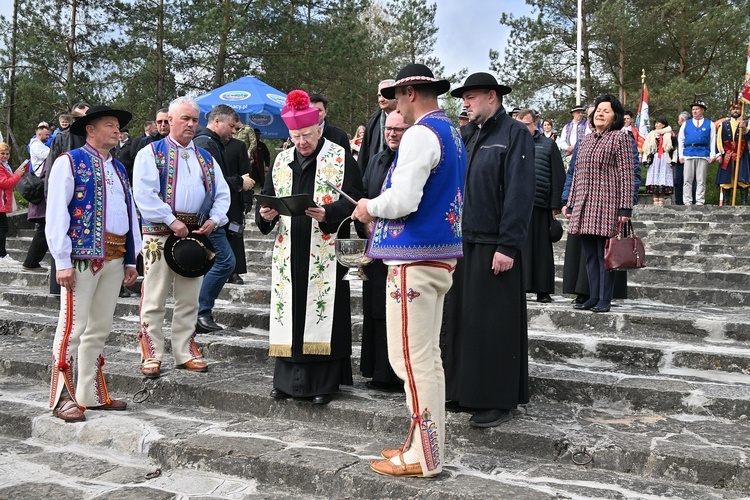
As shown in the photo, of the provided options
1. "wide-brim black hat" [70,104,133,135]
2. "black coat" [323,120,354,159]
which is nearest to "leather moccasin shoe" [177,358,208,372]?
"wide-brim black hat" [70,104,133,135]

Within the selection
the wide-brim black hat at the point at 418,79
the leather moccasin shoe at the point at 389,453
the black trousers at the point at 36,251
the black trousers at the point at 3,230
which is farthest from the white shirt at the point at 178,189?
the black trousers at the point at 3,230

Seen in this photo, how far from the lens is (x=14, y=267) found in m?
10.6

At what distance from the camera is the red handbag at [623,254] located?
648 cm

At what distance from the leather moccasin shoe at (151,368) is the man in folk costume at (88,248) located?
0.43m

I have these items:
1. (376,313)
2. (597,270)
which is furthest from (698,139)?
(376,313)

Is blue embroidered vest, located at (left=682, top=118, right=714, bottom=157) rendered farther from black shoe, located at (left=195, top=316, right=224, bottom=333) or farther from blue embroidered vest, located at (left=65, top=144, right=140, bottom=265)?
blue embroidered vest, located at (left=65, top=144, right=140, bottom=265)

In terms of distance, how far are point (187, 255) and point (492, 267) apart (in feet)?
7.38

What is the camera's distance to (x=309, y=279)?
5.09 metres

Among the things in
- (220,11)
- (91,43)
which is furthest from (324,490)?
(91,43)

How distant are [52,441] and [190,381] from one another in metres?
1.00

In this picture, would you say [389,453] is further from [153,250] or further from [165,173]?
[165,173]

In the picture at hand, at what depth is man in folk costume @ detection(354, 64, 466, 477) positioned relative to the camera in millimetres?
3836

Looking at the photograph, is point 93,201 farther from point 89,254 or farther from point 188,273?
point 188,273

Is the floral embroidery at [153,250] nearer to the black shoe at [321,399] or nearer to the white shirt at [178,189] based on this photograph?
the white shirt at [178,189]
